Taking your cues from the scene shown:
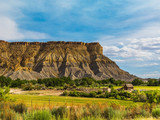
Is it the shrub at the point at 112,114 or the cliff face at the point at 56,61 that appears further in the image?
the cliff face at the point at 56,61

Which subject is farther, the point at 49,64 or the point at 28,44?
the point at 28,44

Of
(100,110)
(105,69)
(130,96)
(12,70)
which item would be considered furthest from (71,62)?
(100,110)

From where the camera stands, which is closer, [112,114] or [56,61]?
[112,114]

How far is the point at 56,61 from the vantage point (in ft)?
468

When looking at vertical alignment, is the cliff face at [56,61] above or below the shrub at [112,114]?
above

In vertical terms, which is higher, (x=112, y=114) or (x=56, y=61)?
(x=56, y=61)

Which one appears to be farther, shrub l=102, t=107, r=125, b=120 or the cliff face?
the cliff face

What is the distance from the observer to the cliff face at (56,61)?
420ft

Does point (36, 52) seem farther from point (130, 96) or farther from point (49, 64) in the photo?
point (130, 96)

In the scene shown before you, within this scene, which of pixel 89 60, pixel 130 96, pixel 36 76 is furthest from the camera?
pixel 89 60

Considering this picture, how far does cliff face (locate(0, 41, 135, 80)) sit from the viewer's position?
420 ft

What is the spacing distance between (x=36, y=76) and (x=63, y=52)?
38.4 meters

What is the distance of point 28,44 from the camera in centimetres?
15888

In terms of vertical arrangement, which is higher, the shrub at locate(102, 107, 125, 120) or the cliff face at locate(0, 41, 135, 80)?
the cliff face at locate(0, 41, 135, 80)
